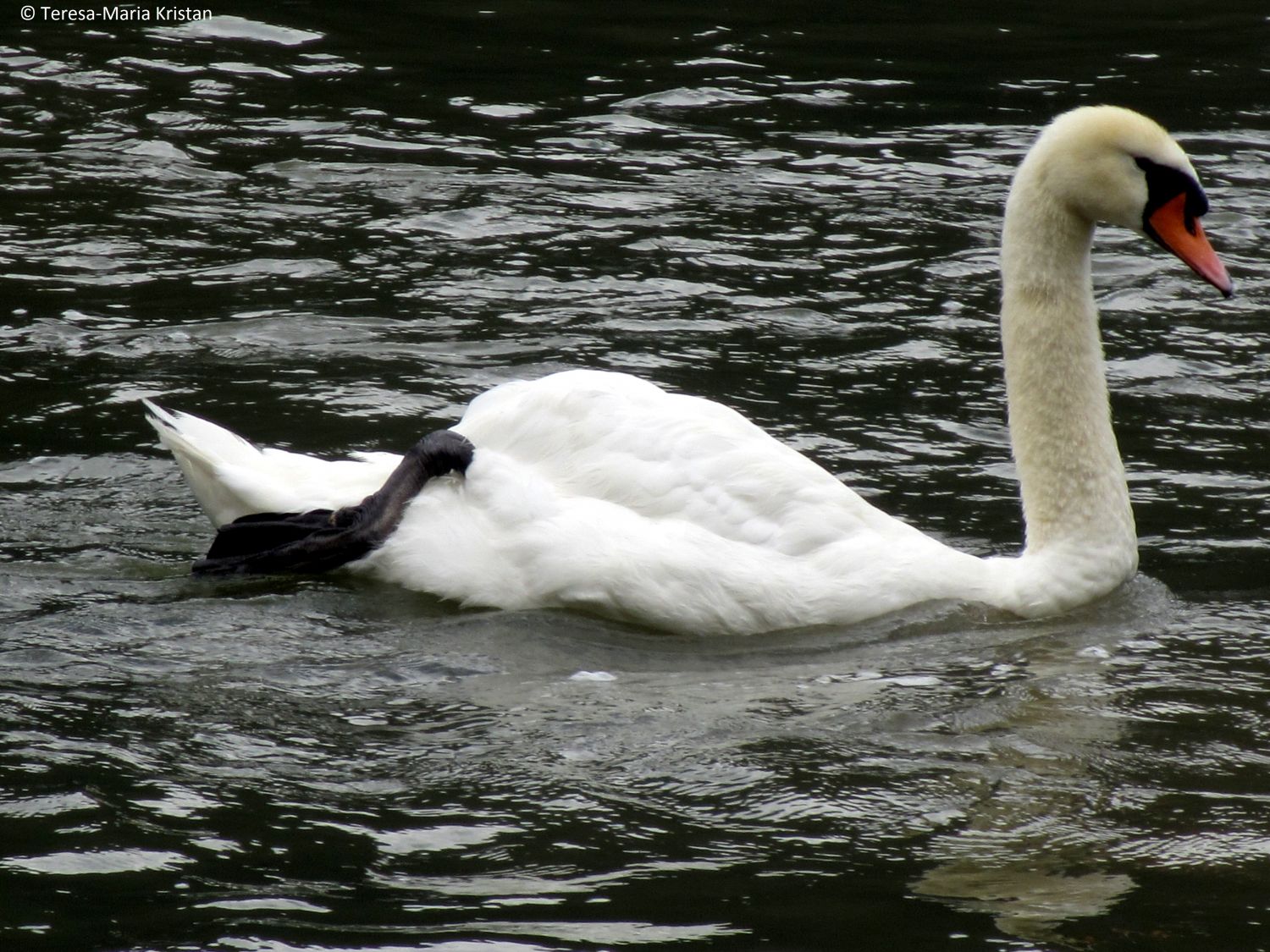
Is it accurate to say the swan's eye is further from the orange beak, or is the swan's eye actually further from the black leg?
the black leg

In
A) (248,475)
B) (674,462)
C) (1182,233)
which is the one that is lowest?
(248,475)

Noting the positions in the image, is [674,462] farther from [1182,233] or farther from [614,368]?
[614,368]

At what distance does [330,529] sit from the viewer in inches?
256

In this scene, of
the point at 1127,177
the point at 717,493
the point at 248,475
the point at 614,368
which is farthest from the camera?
the point at 614,368

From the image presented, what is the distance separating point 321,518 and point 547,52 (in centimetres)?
719

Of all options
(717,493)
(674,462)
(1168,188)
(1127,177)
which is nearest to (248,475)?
(674,462)

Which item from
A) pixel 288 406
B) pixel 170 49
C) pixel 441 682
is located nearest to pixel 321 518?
pixel 441 682

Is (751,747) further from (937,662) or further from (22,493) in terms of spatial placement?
(22,493)

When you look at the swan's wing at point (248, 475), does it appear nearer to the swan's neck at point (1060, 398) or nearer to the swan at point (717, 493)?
the swan at point (717, 493)

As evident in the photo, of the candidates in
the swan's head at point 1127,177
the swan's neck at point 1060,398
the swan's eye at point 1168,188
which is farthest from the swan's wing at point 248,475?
the swan's eye at point 1168,188

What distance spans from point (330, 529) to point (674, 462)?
1163 millimetres

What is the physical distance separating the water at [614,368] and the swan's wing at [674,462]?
14.2 inches

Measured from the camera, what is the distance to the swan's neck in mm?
6488

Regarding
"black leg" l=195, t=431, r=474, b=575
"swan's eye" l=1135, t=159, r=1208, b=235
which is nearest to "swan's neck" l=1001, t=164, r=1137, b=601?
"swan's eye" l=1135, t=159, r=1208, b=235
